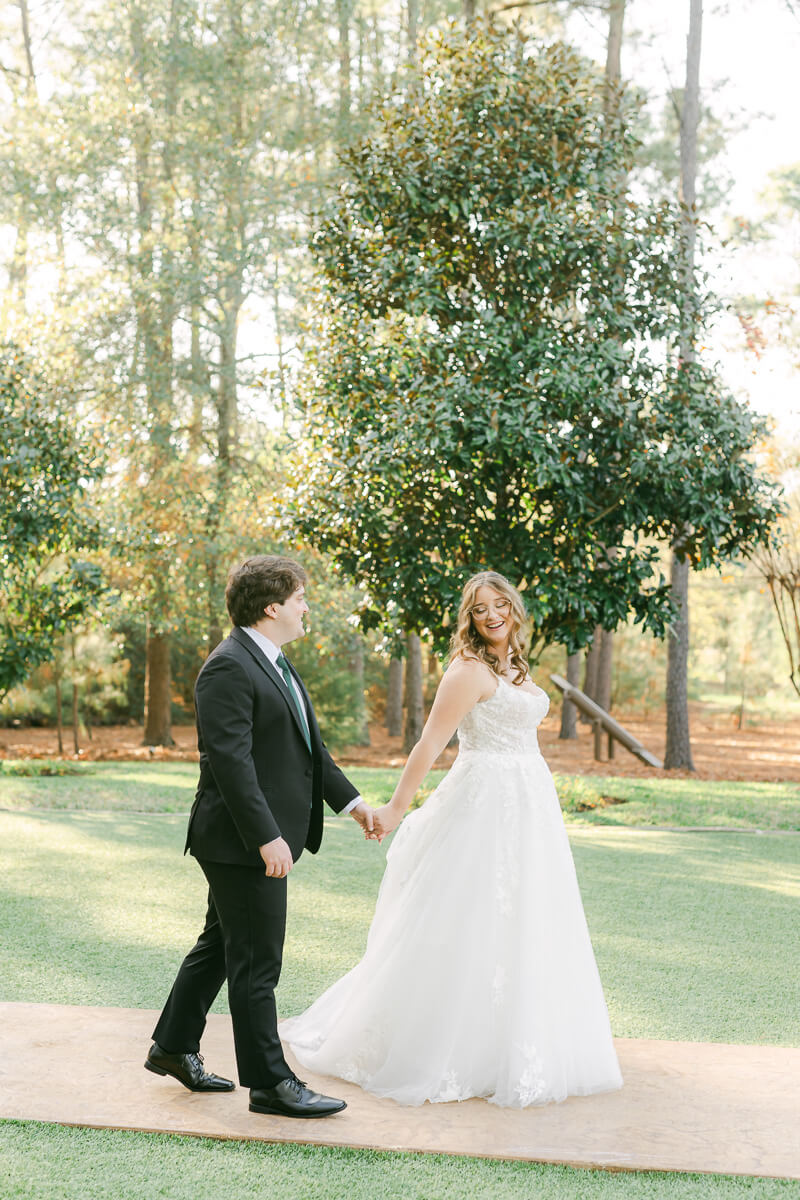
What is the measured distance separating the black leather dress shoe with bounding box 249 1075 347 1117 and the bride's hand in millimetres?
870

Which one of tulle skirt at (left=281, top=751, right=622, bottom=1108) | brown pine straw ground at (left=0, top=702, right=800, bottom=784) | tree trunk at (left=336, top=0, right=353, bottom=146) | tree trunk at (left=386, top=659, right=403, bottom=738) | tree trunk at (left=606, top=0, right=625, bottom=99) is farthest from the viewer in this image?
tree trunk at (left=386, top=659, right=403, bottom=738)

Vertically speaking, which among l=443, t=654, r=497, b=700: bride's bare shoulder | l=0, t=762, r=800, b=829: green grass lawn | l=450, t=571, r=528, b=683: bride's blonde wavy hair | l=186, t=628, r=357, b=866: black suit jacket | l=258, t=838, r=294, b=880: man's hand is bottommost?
l=0, t=762, r=800, b=829: green grass lawn

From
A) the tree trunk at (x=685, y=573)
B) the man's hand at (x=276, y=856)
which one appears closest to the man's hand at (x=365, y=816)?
the man's hand at (x=276, y=856)

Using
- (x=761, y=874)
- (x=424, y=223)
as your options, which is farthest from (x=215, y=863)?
(x=424, y=223)

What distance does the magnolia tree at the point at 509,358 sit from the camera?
8.83m

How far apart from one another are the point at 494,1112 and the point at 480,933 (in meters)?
0.56

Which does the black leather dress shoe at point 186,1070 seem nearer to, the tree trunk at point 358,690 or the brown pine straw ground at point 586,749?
the brown pine straw ground at point 586,749

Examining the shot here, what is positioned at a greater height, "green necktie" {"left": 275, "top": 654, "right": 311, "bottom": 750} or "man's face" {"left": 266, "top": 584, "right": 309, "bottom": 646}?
Result: "man's face" {"left": 266, "top": 584, "right": 309, "bottom": 646}

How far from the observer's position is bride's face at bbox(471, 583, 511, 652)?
4.02 metres

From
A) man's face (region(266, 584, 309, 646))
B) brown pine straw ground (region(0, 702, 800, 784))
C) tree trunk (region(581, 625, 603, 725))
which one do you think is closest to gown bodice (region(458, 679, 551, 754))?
man's face (region(266, 584, 309, 646))

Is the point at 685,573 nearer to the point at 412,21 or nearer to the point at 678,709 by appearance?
the point at 678,709

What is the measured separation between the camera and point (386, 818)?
13.0 ft

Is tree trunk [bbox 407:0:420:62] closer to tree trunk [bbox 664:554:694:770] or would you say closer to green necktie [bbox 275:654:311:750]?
tree trunk [bbox 664:554:694:770]

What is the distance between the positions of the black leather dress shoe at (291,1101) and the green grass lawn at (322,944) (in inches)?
8.3
